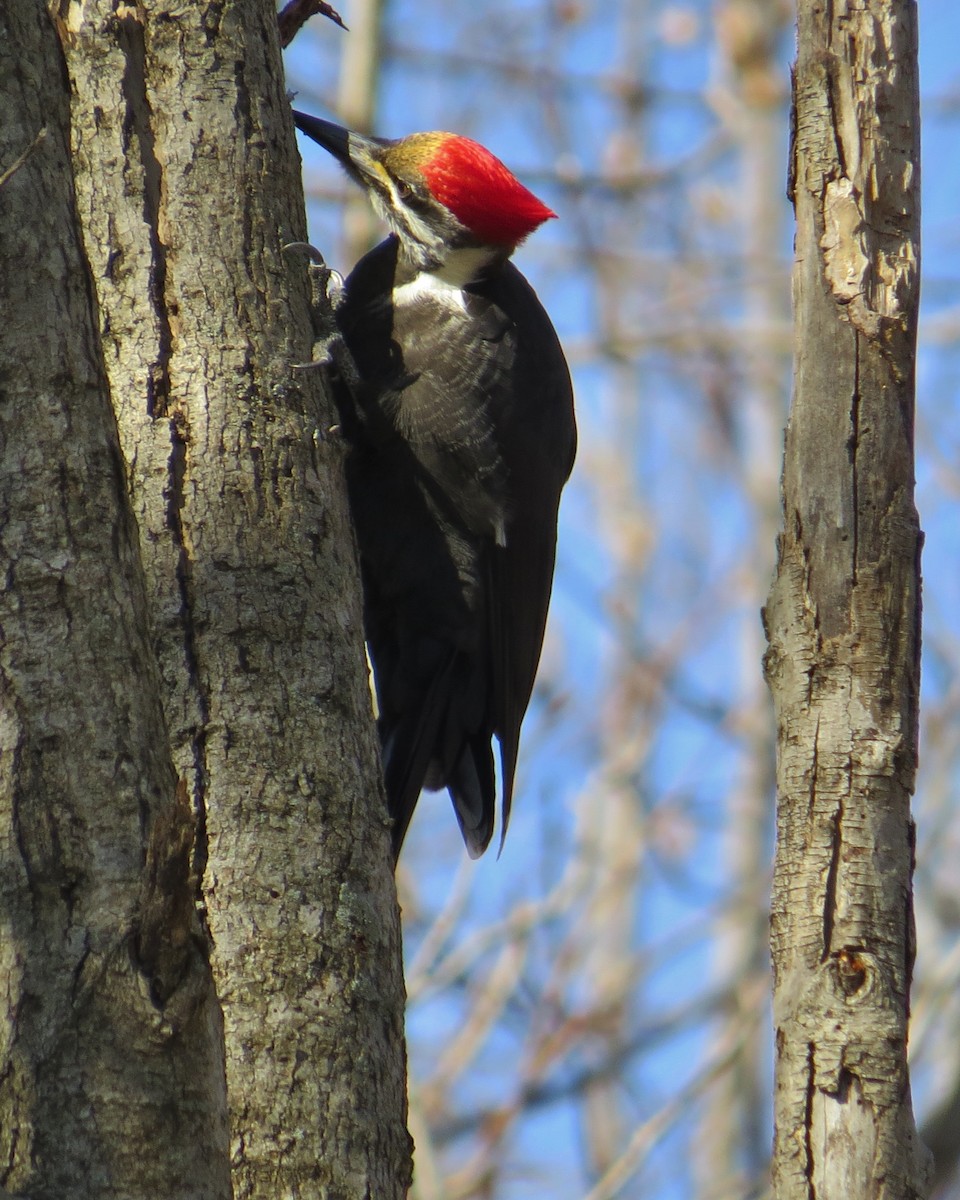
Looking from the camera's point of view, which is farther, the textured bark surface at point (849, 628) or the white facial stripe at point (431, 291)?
the white facial stripe at point (431, 291)

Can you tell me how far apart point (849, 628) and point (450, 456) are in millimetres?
1431

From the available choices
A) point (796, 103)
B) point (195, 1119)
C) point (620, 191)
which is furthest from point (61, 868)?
point (620, 191)

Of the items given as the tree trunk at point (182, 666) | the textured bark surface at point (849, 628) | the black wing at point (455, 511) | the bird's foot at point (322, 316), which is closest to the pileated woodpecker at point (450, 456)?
the black wing at point (455, 511)

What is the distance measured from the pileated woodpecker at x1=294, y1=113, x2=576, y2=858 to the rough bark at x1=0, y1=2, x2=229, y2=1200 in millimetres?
1567

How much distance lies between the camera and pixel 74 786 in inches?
53.1

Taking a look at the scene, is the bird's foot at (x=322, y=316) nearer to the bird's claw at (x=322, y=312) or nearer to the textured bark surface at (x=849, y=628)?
the bird's claw at (x=322, y=312)

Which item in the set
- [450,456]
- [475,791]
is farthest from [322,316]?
[475,791]

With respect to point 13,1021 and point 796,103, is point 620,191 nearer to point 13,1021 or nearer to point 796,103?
point 796,103

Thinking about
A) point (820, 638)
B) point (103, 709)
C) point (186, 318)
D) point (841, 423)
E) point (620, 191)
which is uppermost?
point (620, 191)

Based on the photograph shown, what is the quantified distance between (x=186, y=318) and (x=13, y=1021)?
3.59 feet

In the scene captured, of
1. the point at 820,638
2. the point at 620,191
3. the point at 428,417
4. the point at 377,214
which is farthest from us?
the point at 620,191

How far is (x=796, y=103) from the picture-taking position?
2.01 meters

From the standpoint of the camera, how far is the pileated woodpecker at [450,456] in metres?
3.14

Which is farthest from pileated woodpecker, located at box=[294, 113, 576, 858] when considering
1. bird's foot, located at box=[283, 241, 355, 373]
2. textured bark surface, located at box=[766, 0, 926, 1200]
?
textured bark surface, located at box=[766, 0, 926, 1200]
